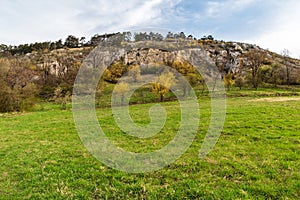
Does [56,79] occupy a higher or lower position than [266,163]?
higher

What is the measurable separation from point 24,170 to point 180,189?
716cm

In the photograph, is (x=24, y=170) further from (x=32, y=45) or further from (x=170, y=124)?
(x=32, y=45)

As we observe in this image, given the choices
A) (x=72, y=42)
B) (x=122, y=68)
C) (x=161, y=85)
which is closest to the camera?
(x=161, y=85)

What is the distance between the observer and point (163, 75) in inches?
2042

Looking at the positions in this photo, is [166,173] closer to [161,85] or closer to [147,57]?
[161,85]

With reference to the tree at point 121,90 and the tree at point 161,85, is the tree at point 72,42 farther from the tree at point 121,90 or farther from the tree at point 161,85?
the tree at point 161,85

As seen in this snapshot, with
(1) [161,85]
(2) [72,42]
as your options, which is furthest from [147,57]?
(2) [72,42]

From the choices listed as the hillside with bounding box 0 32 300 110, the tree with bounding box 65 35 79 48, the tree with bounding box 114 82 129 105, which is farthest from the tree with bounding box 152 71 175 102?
the tree with bounding box 65 35 79 48

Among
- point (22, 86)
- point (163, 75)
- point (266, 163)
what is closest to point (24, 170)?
point (266, 163)

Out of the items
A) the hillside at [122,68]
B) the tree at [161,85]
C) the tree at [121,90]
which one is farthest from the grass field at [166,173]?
the tree at [161,85]

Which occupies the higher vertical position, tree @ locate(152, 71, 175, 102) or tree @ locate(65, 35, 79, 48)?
tree @ locate(65, 35, 79, 48)

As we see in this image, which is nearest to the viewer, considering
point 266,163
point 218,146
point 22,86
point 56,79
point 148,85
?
point 266,163

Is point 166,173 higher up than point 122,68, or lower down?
lower down

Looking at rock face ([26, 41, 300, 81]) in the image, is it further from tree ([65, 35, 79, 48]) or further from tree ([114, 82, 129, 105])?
tree ([114, 82, 129, 105])
